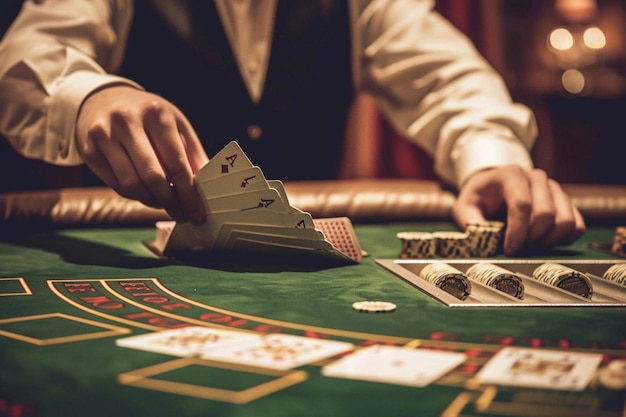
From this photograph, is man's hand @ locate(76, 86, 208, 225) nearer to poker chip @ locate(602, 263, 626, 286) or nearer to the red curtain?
poker chip @ locate(602, 263, 626, 286)

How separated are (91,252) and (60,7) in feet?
3.59

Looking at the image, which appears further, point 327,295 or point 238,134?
point 238,134

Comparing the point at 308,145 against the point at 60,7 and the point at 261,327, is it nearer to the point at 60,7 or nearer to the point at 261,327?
the point at 60,7

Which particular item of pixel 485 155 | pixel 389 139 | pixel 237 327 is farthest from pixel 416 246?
pixel 389 139

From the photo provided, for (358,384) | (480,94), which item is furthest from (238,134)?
(358,384)

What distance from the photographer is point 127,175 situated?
178 cm

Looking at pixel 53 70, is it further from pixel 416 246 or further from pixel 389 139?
pixel 389 139

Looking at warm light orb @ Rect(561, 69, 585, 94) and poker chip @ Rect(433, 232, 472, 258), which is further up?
poker chip @ Rect(433, 232, 472, 258)

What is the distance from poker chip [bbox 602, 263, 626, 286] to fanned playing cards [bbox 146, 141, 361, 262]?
21.5 inches

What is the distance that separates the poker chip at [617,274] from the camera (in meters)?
1.72

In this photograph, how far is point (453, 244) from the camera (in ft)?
6.63

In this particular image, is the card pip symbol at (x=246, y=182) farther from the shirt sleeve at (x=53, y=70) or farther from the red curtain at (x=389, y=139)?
the red curtain at (x=389, y=139)

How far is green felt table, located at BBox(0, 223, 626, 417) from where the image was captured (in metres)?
0.85

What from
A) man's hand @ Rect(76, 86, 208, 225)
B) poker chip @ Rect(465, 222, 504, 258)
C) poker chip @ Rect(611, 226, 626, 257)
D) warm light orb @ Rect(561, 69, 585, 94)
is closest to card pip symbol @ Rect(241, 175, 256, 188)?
man's hand @ Rect(76, 86, 208, 225)
